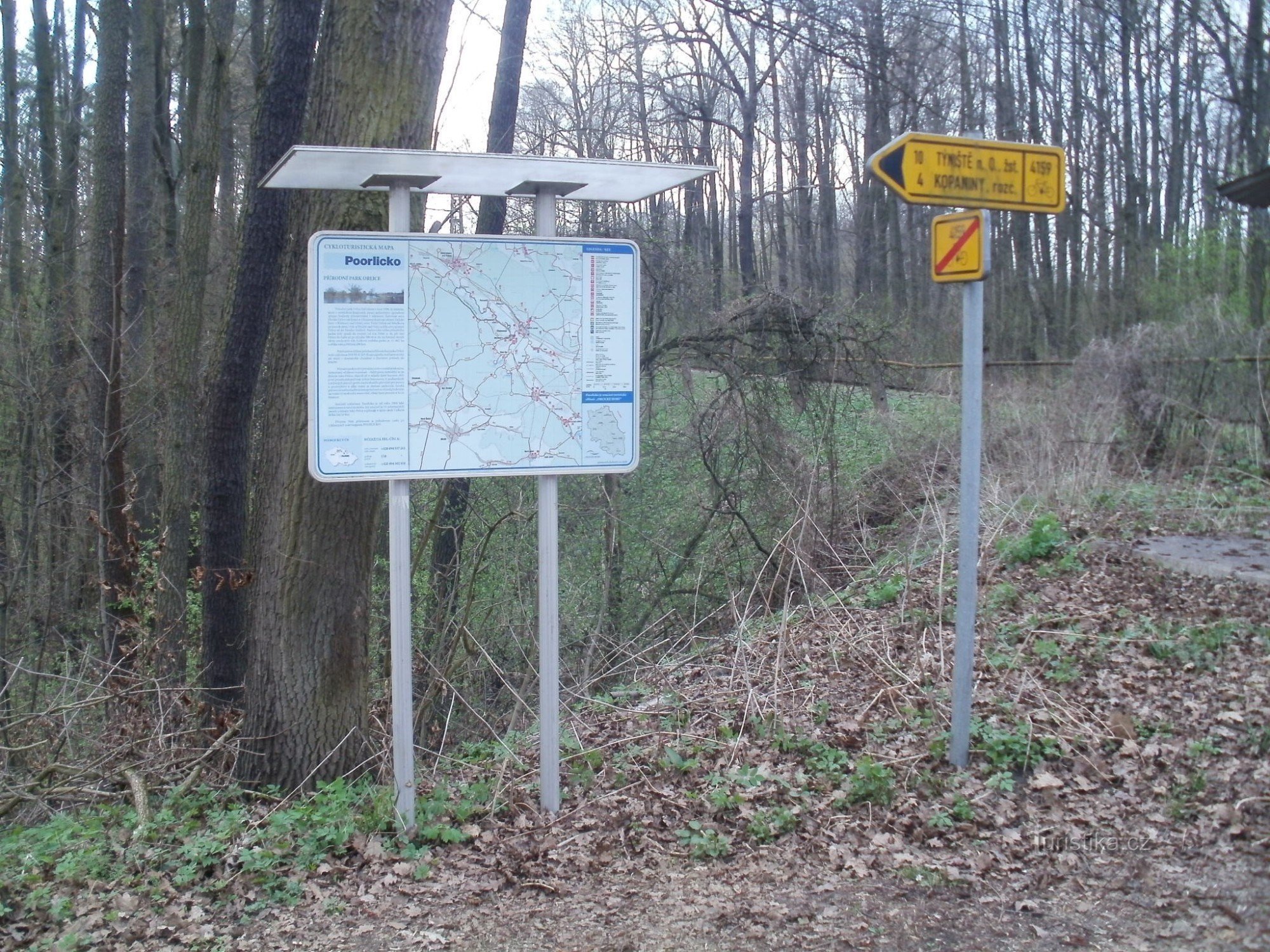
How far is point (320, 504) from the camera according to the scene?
5629 mm

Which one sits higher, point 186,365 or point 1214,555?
point 186,365

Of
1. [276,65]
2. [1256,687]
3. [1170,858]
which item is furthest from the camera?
[276,65]

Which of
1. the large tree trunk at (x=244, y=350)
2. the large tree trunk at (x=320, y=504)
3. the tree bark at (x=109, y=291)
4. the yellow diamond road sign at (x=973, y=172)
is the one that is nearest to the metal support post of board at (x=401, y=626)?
the large tree trunk at (x=320, y=504)

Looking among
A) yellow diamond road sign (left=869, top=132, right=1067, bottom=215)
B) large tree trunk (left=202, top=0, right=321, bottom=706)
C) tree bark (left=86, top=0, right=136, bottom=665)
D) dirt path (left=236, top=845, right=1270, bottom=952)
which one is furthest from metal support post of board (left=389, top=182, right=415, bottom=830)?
tree bark (left=86, top=0, right=136, bottom=665)

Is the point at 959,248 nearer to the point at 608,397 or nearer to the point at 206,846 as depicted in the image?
the point at 608,397

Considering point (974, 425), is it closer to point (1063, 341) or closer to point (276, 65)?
point (276, 65)

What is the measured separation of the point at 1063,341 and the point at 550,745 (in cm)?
2077

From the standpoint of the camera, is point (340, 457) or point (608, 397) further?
point (608, 397)

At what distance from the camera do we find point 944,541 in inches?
296

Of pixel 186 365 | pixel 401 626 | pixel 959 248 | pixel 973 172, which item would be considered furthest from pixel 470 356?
pixel 186 365

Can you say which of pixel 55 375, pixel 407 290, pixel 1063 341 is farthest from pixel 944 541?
pixel 1063 341

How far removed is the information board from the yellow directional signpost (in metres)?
1.26

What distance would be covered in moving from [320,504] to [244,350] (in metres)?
4.35

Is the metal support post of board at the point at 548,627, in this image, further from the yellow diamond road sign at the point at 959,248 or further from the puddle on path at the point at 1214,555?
the puddle on path at the point at 1214,555
